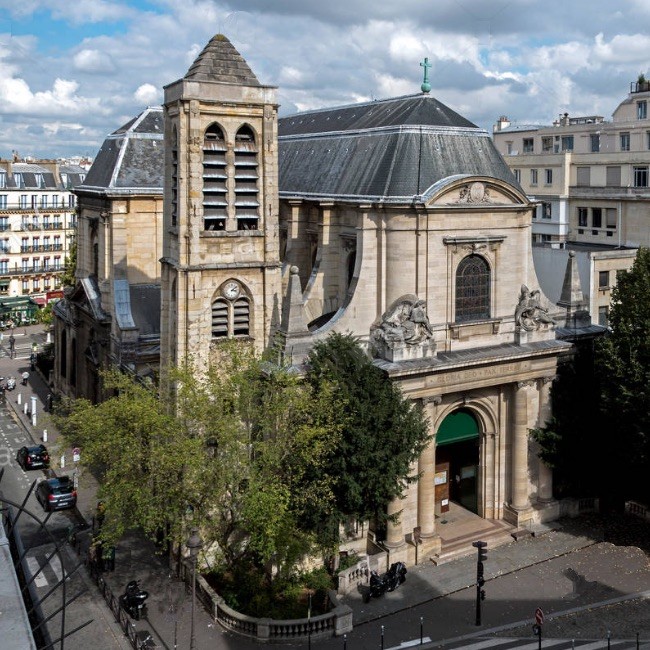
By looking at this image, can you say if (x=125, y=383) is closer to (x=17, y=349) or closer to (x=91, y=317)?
(x=91, y=317)

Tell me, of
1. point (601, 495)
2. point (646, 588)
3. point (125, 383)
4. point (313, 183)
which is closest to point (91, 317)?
point (313, 183)

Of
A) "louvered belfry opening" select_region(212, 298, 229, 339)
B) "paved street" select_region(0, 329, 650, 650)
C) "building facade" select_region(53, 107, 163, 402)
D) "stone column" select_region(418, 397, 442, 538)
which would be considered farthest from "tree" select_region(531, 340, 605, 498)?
"building facade" select_region(53, 107, 163, 402)

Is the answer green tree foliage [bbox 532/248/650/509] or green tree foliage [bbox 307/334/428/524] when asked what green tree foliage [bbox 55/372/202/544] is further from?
green tree foliage [bbox 532/248/650/509]

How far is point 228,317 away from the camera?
1294 inches

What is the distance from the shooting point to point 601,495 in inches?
1476

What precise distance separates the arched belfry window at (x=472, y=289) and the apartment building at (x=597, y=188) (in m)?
18.4

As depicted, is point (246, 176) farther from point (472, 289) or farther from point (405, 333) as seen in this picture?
point (472, 289)

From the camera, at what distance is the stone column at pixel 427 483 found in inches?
1286

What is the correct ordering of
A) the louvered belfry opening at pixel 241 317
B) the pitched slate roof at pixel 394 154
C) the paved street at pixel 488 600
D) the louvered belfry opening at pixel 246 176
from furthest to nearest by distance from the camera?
the pitched slate roof at pixel 394 154
the louvered belfry opening at pixel 241 317
the louvered belfry opening at pixel 246 176
the paved street at pixel 488 600

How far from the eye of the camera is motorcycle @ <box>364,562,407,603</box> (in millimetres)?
29906

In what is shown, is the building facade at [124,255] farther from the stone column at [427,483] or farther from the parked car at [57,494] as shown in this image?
the stone column at [427,483]

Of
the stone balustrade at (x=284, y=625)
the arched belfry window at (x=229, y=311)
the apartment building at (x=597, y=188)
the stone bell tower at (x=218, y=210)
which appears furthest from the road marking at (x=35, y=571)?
the apartment building at (x=597, y=188)

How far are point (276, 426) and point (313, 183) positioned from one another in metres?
14.1

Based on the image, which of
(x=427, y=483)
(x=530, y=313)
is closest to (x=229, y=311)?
(x=427, y=483)
